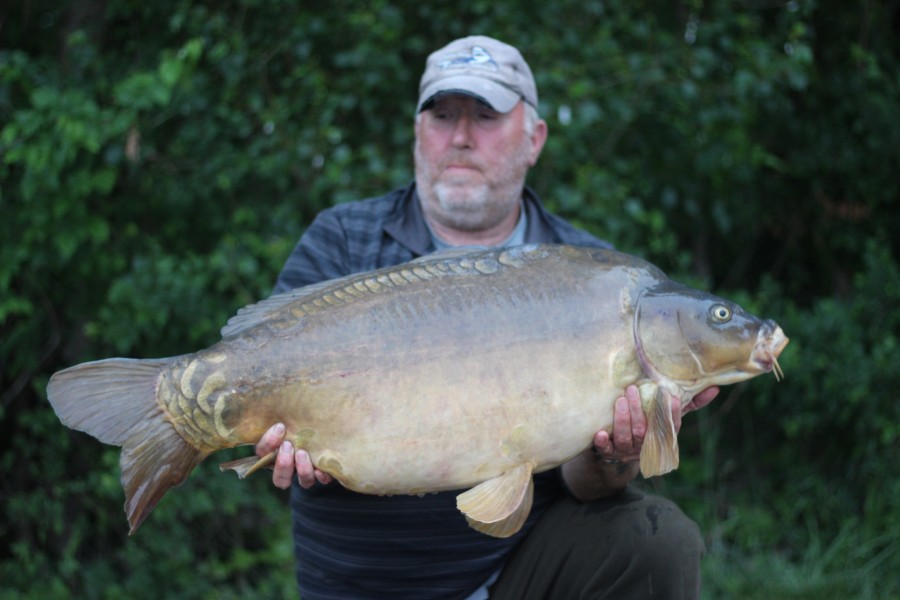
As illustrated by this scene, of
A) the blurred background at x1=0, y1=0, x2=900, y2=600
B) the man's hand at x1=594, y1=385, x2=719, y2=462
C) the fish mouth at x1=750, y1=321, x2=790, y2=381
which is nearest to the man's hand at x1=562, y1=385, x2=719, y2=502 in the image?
the man's hand at x1=594, y1=385, x2=719, y2=462

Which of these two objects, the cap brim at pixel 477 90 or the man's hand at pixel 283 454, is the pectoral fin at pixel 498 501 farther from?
the cap brim at pixel 477 90

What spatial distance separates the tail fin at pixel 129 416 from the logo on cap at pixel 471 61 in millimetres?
1029

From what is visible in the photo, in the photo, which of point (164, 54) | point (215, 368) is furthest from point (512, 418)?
point (164, 54)

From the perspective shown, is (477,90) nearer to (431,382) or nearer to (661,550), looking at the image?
(431,382)

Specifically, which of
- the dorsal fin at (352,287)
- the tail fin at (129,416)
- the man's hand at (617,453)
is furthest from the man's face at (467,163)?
the tail fin at (129,416)

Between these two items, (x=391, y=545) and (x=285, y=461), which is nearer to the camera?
(x=285, y=461)

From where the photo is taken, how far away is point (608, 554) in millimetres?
1936

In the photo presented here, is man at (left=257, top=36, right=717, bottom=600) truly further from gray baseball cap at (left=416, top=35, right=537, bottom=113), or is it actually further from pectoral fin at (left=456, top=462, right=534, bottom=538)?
pectoral fin at (left=456, top=462, right=534, bottom=538)

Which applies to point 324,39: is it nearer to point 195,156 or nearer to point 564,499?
point 195,156

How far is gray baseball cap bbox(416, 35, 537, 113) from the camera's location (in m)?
Result: 2.20

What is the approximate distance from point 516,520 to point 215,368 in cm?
55

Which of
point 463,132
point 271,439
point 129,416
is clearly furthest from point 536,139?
point 129,416

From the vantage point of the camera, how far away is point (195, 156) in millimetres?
3287

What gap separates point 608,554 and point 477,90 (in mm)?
1030
